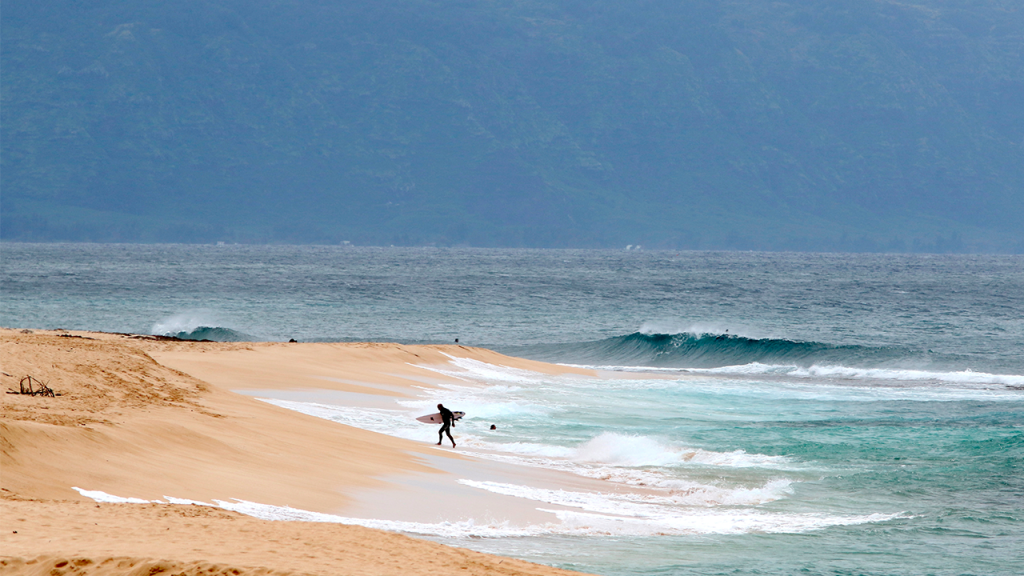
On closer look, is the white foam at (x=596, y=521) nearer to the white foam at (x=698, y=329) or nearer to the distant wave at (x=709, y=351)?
the distant wave at (x=709, y=351)

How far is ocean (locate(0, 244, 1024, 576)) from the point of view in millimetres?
13570

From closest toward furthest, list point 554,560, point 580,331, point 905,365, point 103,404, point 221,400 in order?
1. point 554,560
2. point 103,404
3. point 221,400
4. point 905,365
5. point 580,331

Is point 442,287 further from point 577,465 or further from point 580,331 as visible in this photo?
point 577,465

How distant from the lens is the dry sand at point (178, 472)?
941 centimetres

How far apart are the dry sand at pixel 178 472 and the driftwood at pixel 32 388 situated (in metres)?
0.20

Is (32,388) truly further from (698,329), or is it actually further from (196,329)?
(698,329)

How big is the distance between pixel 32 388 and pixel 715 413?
1722 centimetres

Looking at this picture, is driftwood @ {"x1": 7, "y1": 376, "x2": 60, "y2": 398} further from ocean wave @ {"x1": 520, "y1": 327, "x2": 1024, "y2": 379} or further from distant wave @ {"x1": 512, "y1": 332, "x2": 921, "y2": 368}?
distant wave @ {"x1": 512, "y1": 332, "x2": 921, "y2": 368}

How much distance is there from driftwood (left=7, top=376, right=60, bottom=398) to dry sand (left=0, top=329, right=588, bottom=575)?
20 centimetres

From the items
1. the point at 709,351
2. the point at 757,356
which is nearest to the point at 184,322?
the point at 709,351

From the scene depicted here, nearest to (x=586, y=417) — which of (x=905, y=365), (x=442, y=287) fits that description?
(x=905, y=365)

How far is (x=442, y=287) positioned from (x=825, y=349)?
49315 millimetres

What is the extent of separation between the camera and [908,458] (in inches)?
789

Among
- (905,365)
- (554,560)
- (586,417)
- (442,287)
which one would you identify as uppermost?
(442,287)
